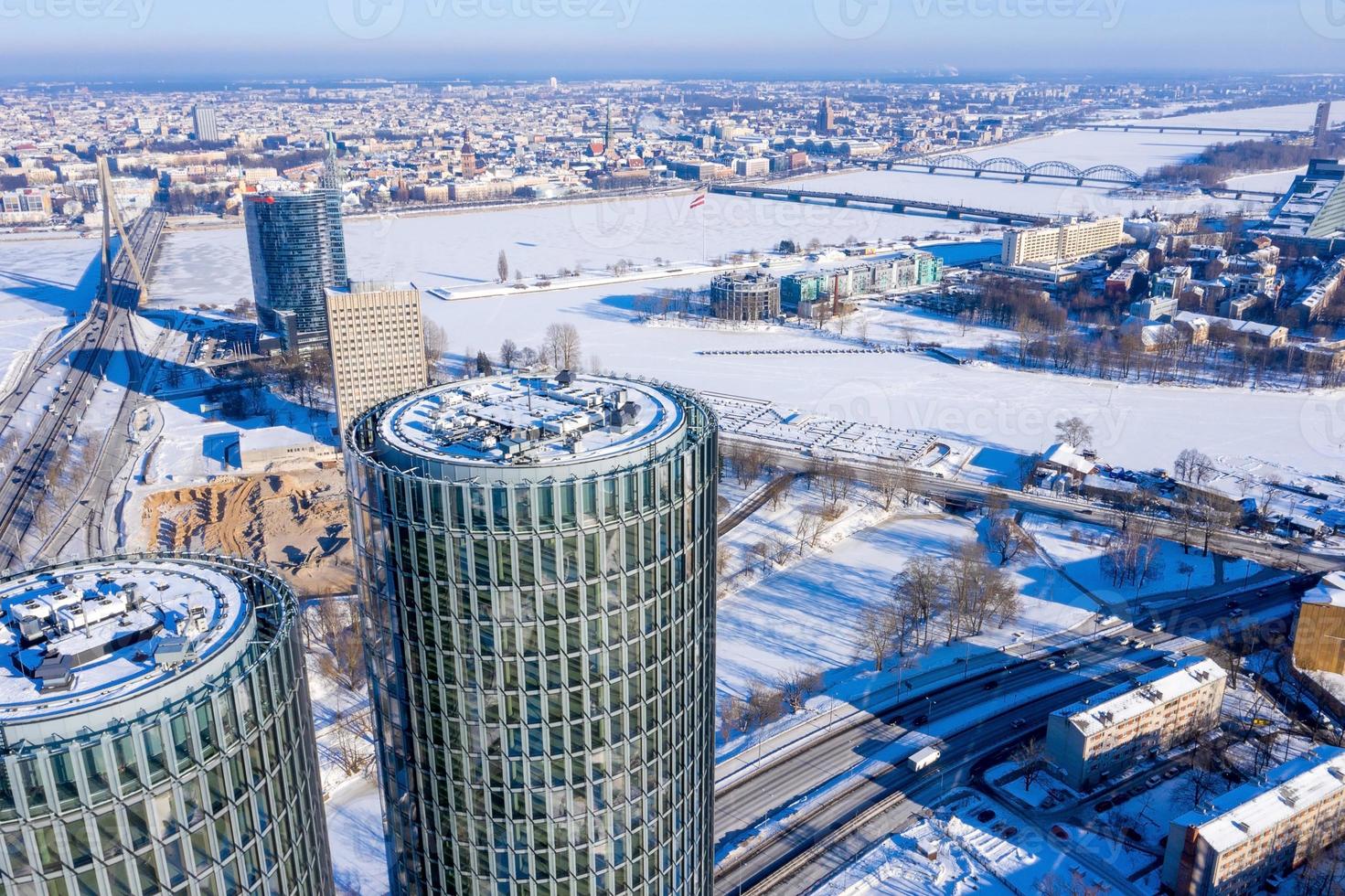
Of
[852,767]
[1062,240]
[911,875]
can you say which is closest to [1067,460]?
[852,767]

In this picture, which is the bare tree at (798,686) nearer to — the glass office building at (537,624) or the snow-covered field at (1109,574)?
the snow-covered field at (1109,574)

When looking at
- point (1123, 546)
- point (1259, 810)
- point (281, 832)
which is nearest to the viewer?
point (281, 832)

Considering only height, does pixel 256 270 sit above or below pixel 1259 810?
above

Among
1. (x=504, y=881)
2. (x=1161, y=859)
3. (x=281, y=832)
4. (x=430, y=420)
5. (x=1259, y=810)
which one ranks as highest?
(x=430, y=420)

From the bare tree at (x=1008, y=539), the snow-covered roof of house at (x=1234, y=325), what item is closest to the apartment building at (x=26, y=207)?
the bare tree at (x=1008, y=539)

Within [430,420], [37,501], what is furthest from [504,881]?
[37,501]

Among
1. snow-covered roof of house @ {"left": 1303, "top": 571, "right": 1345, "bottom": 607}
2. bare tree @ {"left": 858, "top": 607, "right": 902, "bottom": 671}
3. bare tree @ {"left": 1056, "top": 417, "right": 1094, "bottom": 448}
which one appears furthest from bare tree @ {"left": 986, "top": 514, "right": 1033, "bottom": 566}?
bare tree @ {"left": 1056, "top": 417, "right": 1094, "bottom": 448}

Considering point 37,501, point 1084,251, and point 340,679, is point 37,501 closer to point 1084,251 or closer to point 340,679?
point 340,679

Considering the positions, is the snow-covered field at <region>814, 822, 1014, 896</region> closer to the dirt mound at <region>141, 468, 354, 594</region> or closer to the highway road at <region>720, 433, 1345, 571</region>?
the highway road at <region>720, 433, 1345, 571</region>
